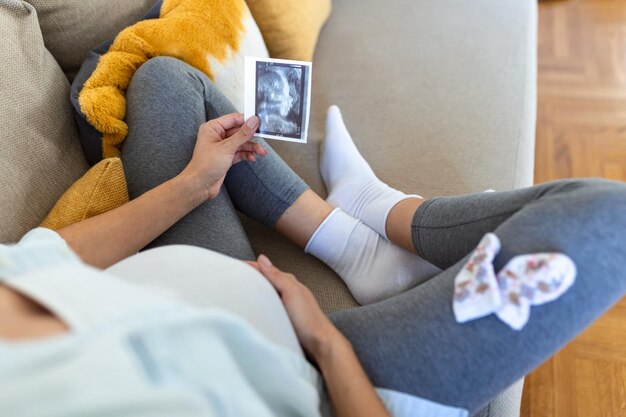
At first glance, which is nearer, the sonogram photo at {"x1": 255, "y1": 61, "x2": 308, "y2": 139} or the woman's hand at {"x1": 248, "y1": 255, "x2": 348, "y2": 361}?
the woman's hand at {"x1": 248, "y1": 255, "x2": 348, "y2": 361}

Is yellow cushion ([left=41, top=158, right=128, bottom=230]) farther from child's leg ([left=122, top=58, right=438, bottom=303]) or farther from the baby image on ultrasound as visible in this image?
the baby image on ultrasound

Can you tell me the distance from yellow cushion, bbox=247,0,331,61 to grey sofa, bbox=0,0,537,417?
88 millimetres

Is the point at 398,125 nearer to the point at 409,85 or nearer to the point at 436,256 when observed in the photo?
the point at 409,85

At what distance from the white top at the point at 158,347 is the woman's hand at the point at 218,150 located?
8.8 inches

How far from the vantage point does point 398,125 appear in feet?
4.56

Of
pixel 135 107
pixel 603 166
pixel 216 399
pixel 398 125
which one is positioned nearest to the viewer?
pixel 216 399

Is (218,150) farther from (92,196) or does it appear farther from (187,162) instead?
(92,196)

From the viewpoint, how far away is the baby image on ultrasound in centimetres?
102

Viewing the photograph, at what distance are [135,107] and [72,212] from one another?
259 mm

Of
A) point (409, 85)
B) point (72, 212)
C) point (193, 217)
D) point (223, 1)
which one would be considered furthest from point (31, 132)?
point (409, 85)

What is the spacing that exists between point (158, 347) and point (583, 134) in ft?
5.93

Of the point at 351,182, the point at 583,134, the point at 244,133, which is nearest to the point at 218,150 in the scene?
the point at 244,133

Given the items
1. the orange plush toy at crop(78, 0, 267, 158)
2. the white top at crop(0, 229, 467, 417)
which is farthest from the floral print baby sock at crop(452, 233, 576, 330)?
the orange plush toy at crop(78, 0, 267, 158)

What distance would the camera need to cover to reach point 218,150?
972 mm
